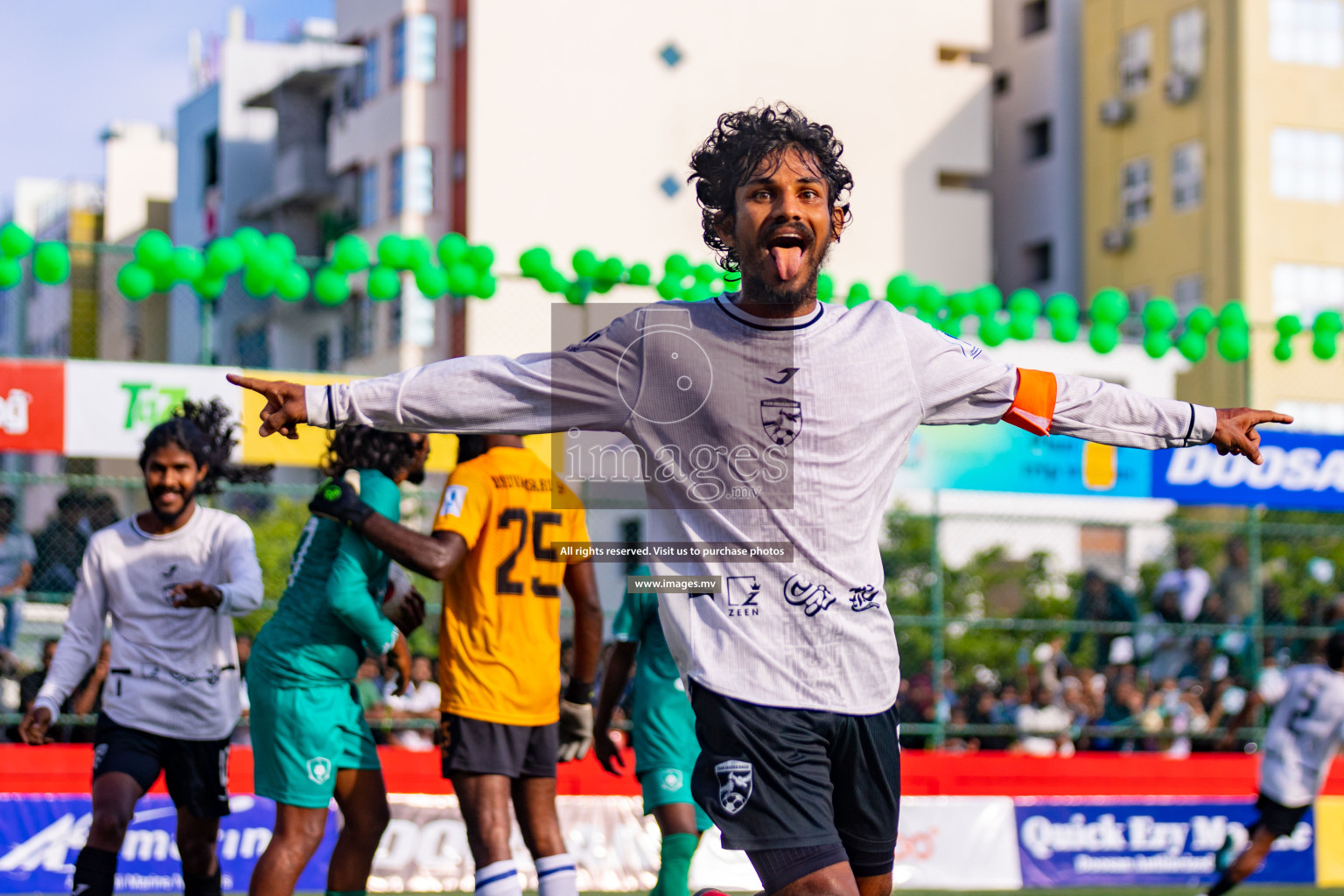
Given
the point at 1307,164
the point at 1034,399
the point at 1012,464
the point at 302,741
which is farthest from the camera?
the point at 1307,164

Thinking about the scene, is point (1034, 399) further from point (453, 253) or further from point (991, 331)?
point (991, 331)

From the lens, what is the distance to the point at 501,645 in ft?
19.0

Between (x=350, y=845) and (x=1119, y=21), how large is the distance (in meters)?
32.8

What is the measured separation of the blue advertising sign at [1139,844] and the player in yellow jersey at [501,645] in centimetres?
532

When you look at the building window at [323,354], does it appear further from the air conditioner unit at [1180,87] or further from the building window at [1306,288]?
the building window at [1306,288]

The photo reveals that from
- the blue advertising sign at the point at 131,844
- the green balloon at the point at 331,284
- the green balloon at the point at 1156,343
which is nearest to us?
the blue advertising sign at the point at 131,844

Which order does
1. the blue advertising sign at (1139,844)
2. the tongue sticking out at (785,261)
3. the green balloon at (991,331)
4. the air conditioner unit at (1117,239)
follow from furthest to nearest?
the air conditioner unit at (1117,239) < the green balloon at (991,331) < the blue advertising sign at (1139,844) < the tongue sticking out at (785,261)

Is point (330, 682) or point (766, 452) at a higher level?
point (766, 452)

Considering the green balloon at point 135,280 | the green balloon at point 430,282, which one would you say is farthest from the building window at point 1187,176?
the green balloon at point 135,280

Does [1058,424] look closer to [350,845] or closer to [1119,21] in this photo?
[350,845]

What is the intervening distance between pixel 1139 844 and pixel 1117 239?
84.0 feet

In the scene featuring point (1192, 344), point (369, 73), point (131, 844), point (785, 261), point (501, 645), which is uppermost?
point (369, 73)

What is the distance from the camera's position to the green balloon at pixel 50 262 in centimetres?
940

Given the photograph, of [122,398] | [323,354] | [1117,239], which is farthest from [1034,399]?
[1117,239]
